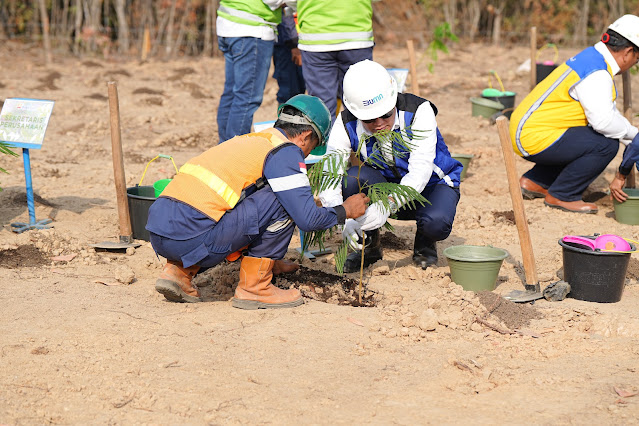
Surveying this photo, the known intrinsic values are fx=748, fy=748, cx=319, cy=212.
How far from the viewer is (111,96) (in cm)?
471

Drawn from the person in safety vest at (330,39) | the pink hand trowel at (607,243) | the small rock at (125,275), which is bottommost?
the small rock at (125,275)

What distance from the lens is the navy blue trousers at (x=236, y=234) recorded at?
359 centimetres

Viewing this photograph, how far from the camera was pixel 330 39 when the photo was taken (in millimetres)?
5617

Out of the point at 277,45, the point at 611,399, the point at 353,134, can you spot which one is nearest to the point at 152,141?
the point at 277,45

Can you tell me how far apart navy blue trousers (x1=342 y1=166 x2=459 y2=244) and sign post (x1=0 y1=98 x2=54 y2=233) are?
2.10m

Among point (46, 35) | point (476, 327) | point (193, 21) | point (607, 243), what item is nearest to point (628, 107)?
point (607, 243)

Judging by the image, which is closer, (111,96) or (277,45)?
(111,96)

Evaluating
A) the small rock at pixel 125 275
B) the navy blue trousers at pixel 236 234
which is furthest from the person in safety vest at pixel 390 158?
the small rock at pixel 125 275

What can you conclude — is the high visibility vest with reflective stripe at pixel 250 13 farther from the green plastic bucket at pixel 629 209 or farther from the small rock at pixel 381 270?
the green plastic bucket at pixel 629 209

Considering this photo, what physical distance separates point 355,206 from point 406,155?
2.13 feet

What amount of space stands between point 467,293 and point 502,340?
17.0 inches

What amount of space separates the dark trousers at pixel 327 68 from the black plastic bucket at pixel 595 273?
2388 mm

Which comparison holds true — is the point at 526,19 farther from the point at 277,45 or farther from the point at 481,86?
the point at 277,45

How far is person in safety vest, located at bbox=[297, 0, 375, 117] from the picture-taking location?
221 inches
